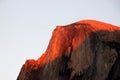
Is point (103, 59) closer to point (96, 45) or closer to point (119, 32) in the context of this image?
point (96, 45)

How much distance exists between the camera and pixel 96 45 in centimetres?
4109

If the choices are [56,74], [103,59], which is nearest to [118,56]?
[103,59]

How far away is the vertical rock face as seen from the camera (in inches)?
1522

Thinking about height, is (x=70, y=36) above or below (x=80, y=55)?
above

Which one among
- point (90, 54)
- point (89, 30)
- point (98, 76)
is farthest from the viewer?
point (89, 30)

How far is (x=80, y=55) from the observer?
42.2 metres

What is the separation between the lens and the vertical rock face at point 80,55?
38656mm

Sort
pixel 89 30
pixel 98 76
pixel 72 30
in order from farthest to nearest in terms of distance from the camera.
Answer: pixel 72 30 → pixel 89 30 → pixel 98 76

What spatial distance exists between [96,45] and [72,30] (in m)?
8.18

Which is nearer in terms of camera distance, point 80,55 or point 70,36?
point 80,55

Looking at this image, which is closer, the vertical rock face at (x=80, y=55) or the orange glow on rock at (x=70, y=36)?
the vertical rock face at (x=80, y=55)

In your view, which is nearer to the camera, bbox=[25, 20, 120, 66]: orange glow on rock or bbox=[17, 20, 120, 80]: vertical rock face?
bbox=[17, 20, 120, 80]: vertical rock face

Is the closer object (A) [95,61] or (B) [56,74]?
(A) [95,61]

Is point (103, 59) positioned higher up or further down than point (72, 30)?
further down
